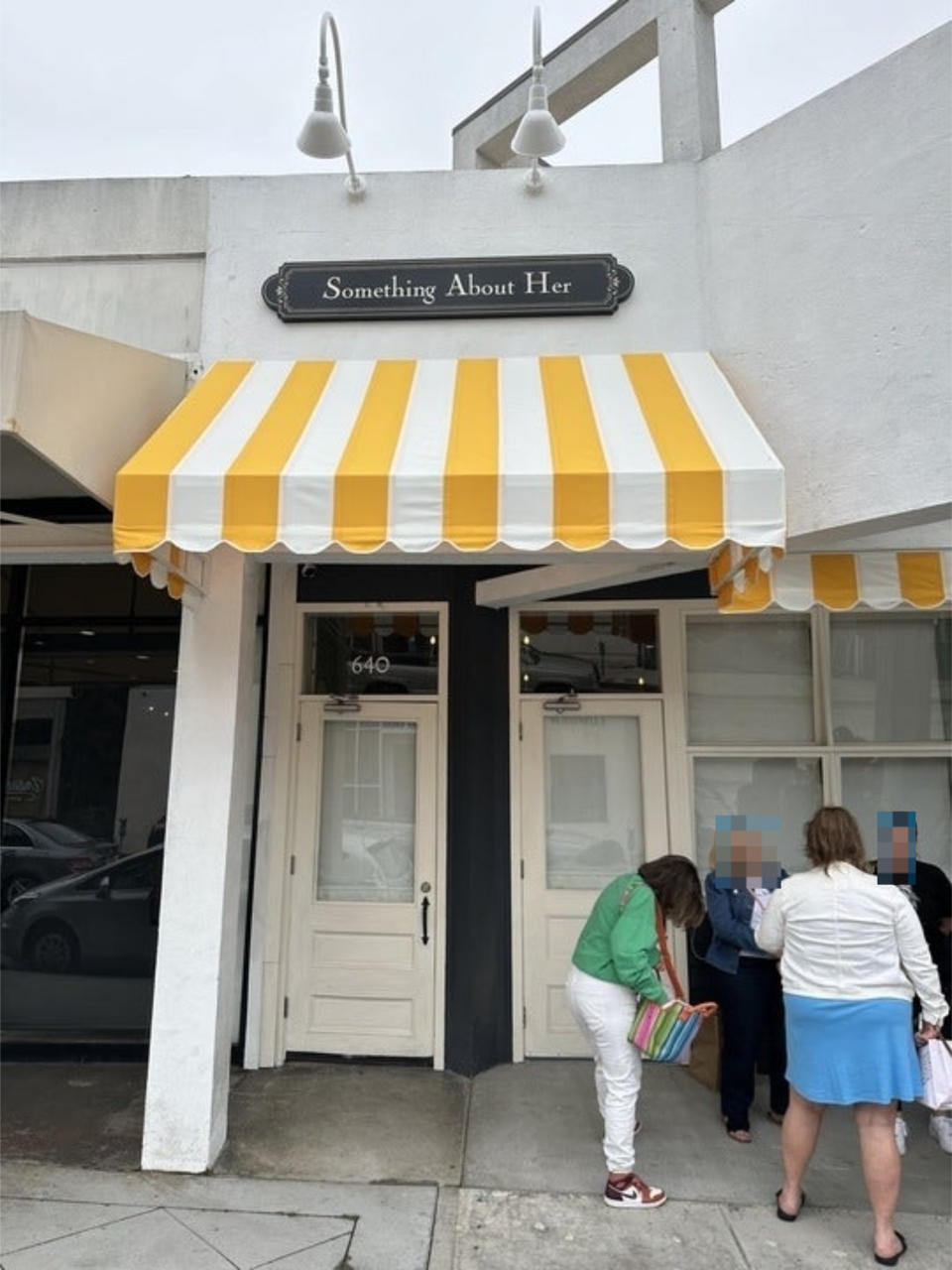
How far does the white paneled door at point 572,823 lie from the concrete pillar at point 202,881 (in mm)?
2037

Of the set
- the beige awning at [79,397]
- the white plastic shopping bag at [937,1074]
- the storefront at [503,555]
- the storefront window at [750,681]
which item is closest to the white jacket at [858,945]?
the white plastic shopping bag at [937,1074]

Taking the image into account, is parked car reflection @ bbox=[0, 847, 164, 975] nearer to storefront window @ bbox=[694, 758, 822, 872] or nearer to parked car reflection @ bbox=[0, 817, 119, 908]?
parked car reflection @ bbox=[0, 817, 119, 908]

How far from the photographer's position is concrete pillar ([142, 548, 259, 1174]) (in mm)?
3807

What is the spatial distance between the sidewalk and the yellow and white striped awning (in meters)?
2.93

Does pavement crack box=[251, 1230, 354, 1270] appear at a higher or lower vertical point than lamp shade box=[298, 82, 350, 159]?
lower

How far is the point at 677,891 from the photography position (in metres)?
3.75

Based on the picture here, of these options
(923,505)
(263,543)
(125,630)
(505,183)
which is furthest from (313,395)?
(923,505)

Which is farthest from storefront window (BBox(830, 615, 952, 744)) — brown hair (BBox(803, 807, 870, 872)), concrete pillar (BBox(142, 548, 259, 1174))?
concrete pillar (BBox(142, 548, 259, 1174))

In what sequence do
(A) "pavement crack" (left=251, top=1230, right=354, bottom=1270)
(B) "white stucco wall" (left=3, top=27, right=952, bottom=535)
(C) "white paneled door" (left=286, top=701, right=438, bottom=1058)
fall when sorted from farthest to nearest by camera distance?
(C) "white paneled door" (left=286, top=701, right=438, bottom=1058), (B) "white stucco wall" (left=3, top=27, right=952, bottom=535), (A) "pavement crack" (left=251, top=1230, right=354, bottom=1270)

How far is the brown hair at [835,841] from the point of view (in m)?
3.45

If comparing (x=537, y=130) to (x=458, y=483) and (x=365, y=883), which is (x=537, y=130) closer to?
(x=458, y=483)

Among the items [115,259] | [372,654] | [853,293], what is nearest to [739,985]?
[372,654]

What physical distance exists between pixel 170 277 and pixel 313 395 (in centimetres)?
165

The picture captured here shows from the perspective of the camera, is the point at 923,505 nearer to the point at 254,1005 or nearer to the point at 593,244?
the point at 593,244
